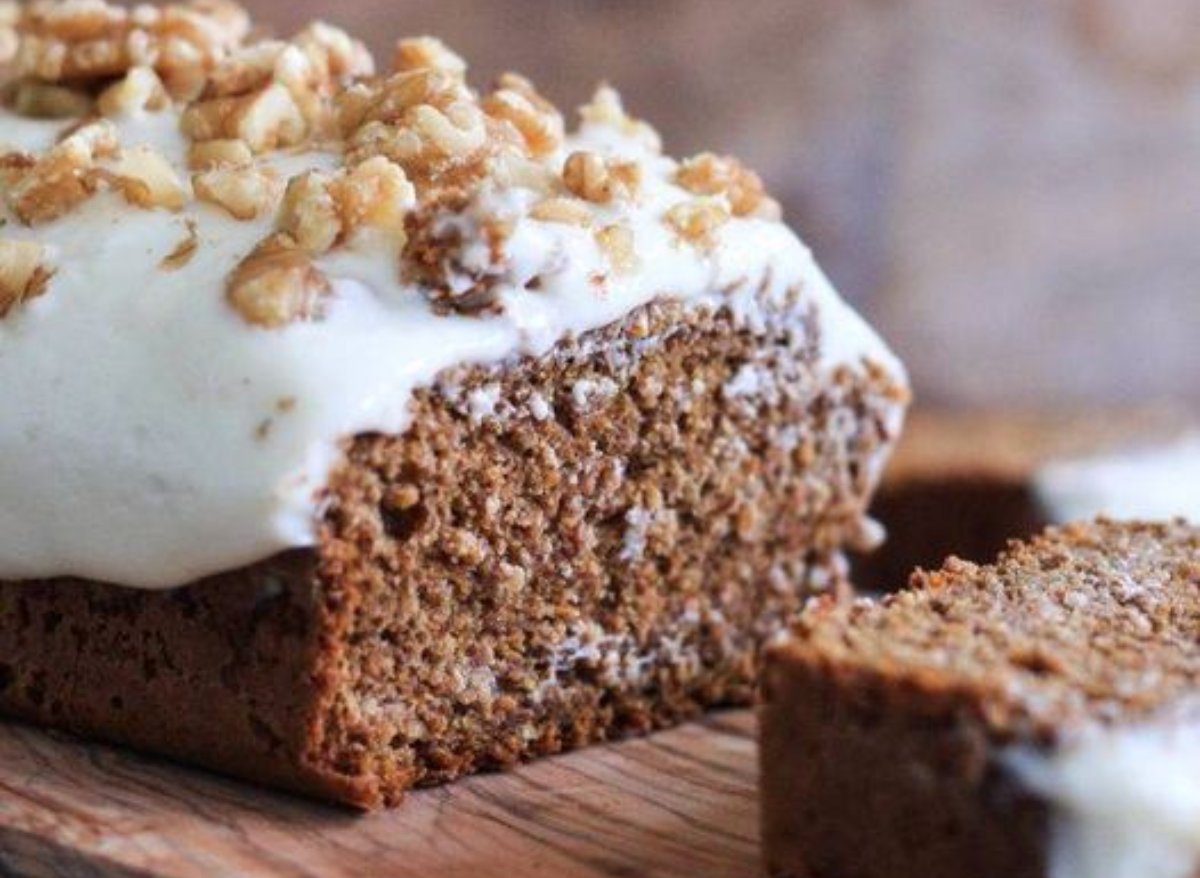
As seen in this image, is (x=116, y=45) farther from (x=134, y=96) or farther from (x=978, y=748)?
(x=978, y=748)

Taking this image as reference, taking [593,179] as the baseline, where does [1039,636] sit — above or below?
below

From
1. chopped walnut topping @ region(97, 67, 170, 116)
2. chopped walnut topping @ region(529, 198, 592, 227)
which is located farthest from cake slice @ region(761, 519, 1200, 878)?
chopped walnut topping @ region(97, 67, 170, 116)

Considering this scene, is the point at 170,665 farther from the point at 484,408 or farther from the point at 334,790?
the point at 484,408

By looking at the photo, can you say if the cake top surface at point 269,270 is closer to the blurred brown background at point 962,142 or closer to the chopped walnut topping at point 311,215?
the chopped walnut topping at point 311,215

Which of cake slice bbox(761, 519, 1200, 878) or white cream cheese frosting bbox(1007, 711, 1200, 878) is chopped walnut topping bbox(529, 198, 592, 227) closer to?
cake slice bbox(761, 519, 1200, 878)

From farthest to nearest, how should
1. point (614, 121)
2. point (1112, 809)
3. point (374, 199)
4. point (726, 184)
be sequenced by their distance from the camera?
1. point (614, 121)
2. point (726, 184)
3. point (374, 199)
4. point (1112, 809)

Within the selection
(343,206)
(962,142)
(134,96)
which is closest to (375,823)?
(343,206)

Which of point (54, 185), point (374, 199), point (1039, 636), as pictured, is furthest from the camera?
point (54, 185)
